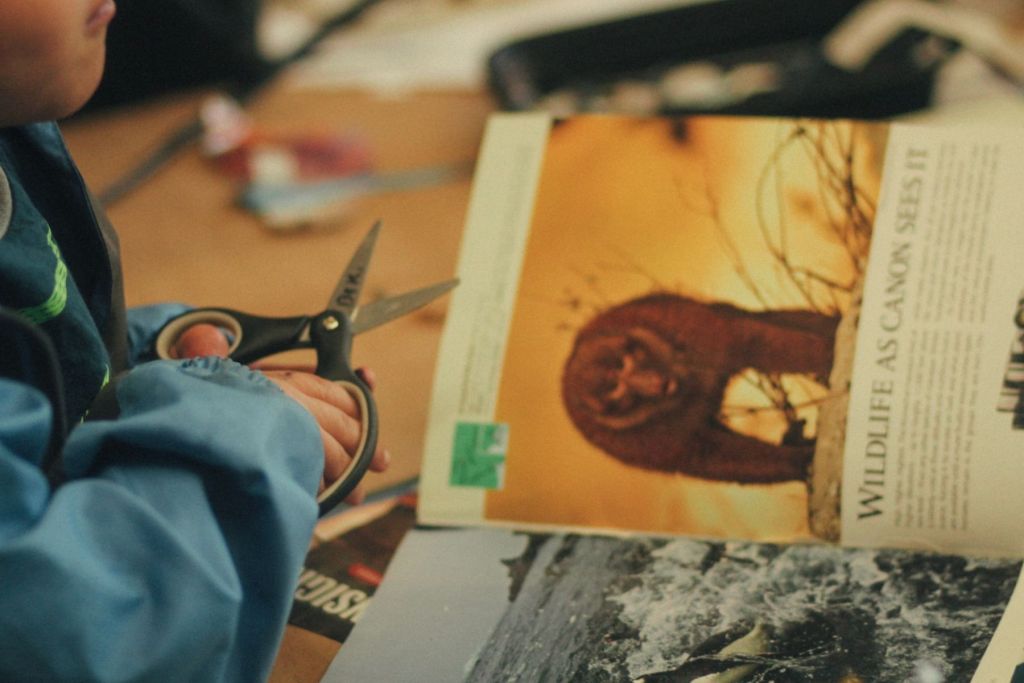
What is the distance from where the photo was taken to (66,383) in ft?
1.15

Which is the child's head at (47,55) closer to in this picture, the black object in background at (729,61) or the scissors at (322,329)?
the scissors at (322,329)

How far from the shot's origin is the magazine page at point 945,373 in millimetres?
363

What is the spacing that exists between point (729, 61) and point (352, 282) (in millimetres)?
408

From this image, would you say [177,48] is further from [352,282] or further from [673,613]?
[673,613]

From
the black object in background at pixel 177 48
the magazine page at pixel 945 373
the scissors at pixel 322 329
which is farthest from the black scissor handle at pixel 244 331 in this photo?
the black object in background at pixel 177 48

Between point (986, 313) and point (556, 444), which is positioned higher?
point (986, 313)

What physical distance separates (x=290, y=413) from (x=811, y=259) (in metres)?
0.22

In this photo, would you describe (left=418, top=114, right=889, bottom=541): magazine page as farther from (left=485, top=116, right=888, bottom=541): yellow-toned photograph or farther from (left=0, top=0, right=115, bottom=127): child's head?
Result: (left=0, top=0, right=115, bottom=127): child's head

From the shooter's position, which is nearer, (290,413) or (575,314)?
(290,413)

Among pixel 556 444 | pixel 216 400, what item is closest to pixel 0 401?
pixel 216 400

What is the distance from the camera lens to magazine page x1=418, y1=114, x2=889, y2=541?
15.2 inches

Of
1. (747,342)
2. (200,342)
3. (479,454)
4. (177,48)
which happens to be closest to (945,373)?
(747,342)

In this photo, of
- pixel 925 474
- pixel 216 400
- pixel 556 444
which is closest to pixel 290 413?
pixel 216 400

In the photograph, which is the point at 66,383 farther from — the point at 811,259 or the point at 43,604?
the point at 811,259
